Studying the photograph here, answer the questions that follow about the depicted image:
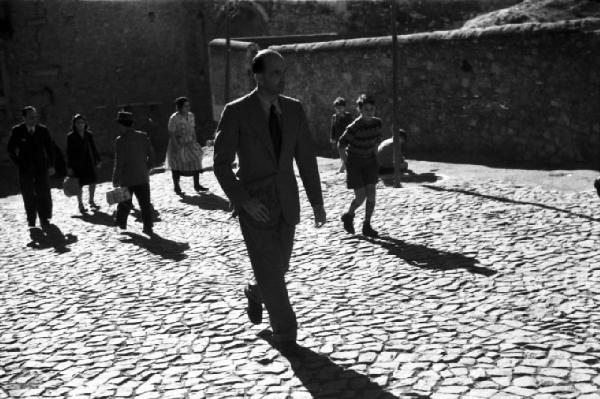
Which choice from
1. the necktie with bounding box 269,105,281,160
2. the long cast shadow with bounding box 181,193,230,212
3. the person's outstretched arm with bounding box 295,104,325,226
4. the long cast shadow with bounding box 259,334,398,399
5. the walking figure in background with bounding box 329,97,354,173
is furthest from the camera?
the walking figure in background with bounding box 329,97,354,173

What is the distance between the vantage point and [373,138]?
9344 millimetres

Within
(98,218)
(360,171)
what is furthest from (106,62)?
(360,171)

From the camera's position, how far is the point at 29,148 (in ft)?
36.4

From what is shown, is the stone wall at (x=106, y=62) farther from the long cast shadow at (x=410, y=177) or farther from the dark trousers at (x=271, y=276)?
the dark trousers at (x=271, y=276)

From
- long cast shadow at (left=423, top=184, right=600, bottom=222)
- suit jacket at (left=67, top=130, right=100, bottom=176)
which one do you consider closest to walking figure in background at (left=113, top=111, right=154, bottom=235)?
suit jacket at (left=67, top=130, right=100, bottom=176)

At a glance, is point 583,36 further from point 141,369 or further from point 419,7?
point 419,7

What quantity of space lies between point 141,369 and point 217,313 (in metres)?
1.28

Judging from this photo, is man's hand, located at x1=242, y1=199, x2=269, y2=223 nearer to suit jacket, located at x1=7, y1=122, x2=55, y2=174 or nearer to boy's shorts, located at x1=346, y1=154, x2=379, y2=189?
boy's shorts, located at x1=346, y1=154, x2=379, y2=189

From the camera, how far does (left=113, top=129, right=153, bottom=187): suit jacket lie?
10797 mm

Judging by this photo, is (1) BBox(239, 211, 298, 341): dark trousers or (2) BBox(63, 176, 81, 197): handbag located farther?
(2) BBox(63, 176, 81, 197): handbag

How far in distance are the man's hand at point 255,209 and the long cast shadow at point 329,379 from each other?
0.92 meters

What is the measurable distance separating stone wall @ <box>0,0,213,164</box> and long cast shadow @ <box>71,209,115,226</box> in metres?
12.0

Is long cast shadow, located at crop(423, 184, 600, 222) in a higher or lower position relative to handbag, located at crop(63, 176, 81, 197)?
lower

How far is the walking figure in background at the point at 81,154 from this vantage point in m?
13.1
